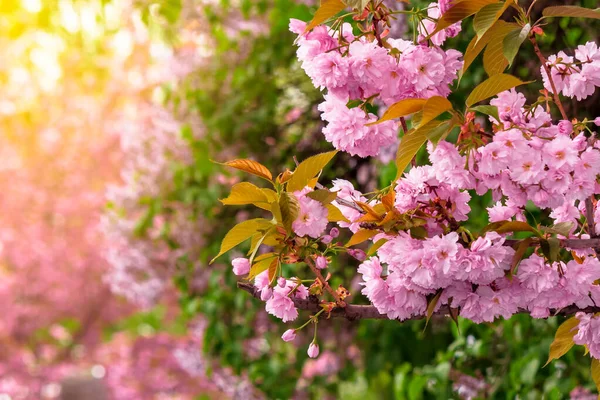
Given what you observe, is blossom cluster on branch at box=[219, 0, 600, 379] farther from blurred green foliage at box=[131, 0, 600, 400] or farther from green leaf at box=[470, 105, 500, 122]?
blurred green foliage at box=[131, 0, 600, 400]

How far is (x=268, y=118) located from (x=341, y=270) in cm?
81

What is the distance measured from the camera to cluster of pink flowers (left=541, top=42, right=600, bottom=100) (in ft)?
4.15

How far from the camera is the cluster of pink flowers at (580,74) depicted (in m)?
1.27

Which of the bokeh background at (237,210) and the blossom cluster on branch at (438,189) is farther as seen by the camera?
the bokeh background at (237,210)

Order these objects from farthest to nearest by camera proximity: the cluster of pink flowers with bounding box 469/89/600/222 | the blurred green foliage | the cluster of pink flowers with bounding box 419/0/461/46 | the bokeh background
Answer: the blurred green foliage → the bokeh background → the cluster of pink flowers with bounding box 419/0/461/46 → the cluster of pink flowers with bounding box 469/89/600/222

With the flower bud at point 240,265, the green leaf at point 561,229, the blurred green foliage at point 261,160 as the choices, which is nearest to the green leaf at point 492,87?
the green leaf at point 561,229

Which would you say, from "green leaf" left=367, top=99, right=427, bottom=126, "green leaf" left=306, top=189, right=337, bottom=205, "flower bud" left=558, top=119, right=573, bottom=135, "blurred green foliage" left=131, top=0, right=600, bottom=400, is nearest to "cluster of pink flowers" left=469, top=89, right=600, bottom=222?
"flower bud" left=558, top=119, right=573, bottom=135

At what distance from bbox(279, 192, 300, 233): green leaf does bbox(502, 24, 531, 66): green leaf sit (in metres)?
0.37

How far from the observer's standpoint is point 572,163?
1.12 m

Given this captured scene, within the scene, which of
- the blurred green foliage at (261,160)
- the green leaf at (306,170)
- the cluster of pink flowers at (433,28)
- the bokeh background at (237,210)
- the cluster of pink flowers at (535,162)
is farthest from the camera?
the blurred green foliage at (261,160)

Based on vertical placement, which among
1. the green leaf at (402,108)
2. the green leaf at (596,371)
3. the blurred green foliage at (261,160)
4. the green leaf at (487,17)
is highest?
the green leaf at (487,17)

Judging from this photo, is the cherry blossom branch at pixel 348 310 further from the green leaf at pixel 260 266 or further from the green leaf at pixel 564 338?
the green leaf at pixel 564 338

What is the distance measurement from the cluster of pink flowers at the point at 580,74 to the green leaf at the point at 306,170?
1.23ft

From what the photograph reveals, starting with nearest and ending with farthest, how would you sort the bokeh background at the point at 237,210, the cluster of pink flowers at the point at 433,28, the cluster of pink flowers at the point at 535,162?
1. the cluster of pink flowers at the point at 535,162
2. the cluster of pink flowers at the point at 433,28
3. the bokeh background at the point at 237,210
